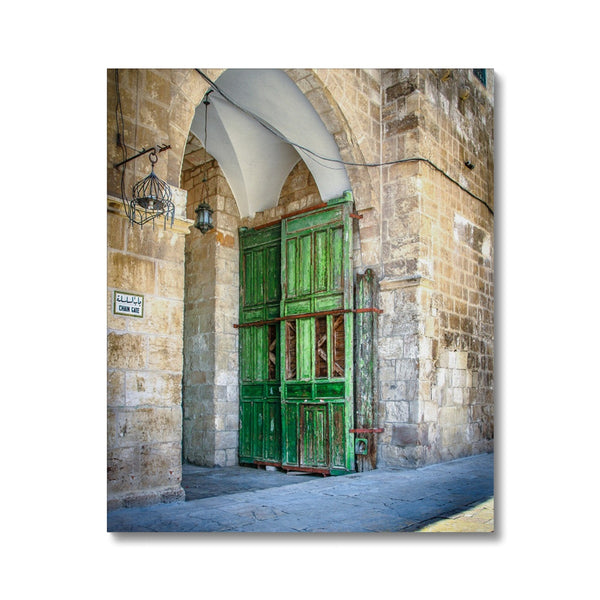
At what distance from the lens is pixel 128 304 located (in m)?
3.18

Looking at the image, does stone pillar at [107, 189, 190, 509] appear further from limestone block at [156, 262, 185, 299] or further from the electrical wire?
the electrical wire

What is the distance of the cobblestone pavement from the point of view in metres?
3.11

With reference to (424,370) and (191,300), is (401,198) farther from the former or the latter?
(191,300)

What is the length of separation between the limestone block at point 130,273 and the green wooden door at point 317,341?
226cm

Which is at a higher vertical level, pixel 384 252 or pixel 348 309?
pixel 384 252

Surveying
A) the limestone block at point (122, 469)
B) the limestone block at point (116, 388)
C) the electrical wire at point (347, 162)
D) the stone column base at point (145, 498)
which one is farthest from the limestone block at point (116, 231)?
the electrical wire at point (347, 162)

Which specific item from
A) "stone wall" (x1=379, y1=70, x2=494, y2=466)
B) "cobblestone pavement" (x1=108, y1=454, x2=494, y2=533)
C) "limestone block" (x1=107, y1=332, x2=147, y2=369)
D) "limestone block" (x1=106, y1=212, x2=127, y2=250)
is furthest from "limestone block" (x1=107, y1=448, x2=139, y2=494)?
"stone wall" (x1=379, y1=70, x2=494, y2=466)

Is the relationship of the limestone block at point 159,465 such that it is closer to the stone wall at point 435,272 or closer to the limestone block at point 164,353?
the limestone block at point 164,353

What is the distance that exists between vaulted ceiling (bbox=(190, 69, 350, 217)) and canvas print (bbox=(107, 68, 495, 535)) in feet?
0.05

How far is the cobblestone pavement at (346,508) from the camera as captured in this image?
3107mm
